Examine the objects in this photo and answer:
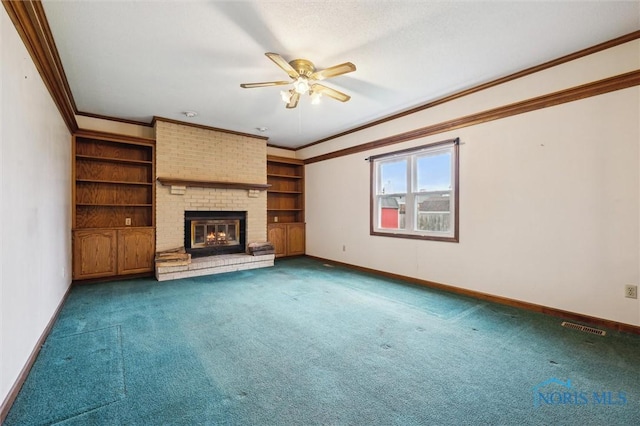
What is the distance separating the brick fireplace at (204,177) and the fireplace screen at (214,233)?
25 cm

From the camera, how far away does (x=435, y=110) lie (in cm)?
425

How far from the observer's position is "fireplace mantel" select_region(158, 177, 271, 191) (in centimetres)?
499

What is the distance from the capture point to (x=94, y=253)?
4426mm

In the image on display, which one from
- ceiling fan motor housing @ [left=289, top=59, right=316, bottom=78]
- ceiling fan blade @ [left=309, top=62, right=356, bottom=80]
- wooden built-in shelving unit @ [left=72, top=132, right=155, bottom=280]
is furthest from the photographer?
wooden built-in shelving unit @ [left=72, top=132, right=155, bottom=280]

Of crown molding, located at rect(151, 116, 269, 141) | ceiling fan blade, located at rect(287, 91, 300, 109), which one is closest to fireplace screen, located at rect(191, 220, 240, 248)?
crown molding, located at rect(151, 116, 269, 141)

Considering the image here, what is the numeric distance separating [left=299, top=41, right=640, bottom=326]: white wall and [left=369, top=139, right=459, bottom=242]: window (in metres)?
0.15

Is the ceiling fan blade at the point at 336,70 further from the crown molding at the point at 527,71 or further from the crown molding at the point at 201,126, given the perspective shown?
the crown molding at the point at 201,126

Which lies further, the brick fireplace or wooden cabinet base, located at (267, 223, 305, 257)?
wooden cabinet base, located at (267, 223, 305, 257)

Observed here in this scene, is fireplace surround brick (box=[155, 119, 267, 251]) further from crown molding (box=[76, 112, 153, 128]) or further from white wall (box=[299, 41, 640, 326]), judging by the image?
white wall (box=[299, 41, 640, 326])

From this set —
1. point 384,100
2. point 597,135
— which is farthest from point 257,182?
point 597,135

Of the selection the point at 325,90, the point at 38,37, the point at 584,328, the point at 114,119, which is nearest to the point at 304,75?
the point at 325,90

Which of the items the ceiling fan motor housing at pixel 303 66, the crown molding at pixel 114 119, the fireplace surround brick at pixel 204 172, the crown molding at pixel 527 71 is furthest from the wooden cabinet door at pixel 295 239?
the ceiling fan motor housing at pixel 303 66

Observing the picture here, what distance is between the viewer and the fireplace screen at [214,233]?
5547 mm

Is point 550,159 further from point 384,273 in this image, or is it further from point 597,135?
point 384,273
